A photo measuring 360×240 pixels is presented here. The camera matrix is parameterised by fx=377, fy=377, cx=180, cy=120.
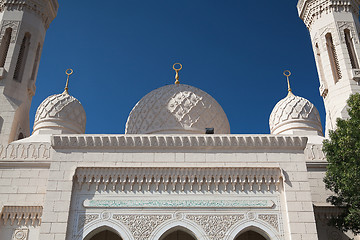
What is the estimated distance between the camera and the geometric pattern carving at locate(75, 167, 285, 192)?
746 centimetres

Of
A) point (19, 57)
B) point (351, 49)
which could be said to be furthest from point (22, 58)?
point (351, 49)

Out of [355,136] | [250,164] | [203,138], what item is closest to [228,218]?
[250,164]

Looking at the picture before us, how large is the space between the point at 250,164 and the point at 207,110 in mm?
3587

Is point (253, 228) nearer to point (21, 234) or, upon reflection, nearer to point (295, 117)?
point (21, 234)

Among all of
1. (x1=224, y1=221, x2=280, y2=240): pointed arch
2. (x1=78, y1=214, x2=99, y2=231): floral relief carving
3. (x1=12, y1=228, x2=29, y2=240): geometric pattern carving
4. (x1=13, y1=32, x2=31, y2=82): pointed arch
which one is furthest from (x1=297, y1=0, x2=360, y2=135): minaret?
(x1=13, y1=32, x2=31, y2=82): pointed arch

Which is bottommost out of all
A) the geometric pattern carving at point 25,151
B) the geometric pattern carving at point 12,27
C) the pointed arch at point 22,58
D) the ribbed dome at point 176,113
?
the geometric pattern carving at point 25,151

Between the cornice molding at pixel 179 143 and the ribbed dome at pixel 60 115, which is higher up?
the ribbed dome at pixel 60 115

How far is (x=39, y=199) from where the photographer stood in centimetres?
855

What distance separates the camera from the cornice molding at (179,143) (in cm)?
776

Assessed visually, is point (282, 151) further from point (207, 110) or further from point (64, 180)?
point (64, 180)

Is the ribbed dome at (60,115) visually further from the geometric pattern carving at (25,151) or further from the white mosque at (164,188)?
the geometric pattern carving at (25,151)

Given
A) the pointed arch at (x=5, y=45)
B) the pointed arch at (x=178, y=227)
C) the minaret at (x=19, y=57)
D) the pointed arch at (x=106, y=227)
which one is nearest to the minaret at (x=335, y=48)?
the pointed arch at (x=178, y=227)

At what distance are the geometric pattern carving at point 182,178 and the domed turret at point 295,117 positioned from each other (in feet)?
13.2

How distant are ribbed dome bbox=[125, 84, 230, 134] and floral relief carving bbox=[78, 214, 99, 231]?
144 inches
